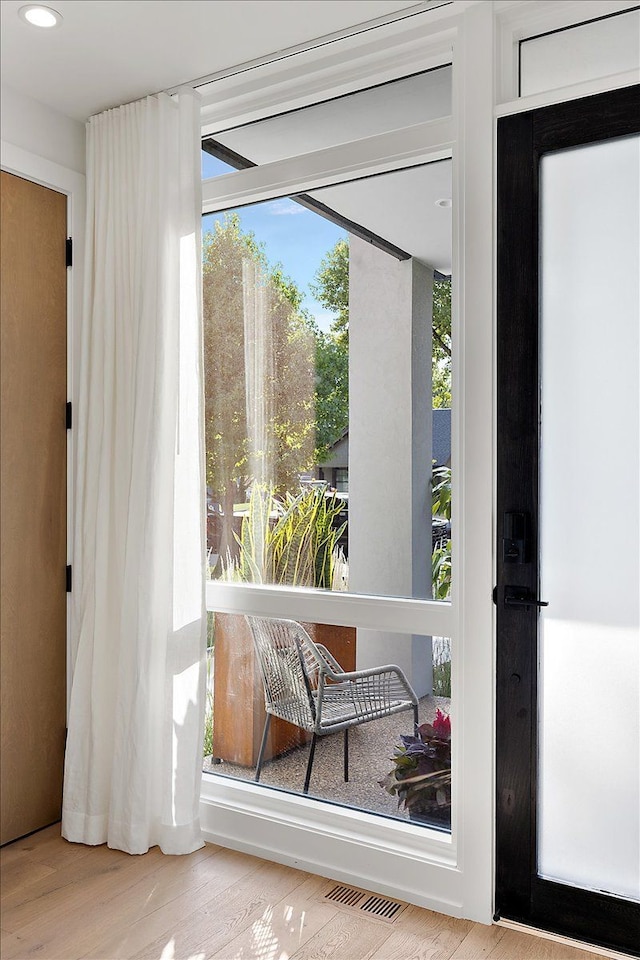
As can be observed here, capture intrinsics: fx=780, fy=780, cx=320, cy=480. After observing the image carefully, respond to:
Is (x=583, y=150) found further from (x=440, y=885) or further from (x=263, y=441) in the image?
(x=440, y=885)

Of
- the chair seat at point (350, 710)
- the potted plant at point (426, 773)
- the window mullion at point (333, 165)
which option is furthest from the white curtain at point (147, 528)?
the potted plant at point (426, 773)

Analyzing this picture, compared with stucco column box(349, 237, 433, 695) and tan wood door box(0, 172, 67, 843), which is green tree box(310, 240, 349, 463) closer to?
stucco column box(349, 237, 433, 695)

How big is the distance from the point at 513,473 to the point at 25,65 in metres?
2.02

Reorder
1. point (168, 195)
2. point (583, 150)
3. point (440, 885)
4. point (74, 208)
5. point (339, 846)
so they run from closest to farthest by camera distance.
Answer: point (583, 150) < point (440, 885) < point (339, 846) < point (168, 195) < point (74, 208)

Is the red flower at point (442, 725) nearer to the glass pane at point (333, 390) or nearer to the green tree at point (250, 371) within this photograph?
the glass pane at point (333, 390)

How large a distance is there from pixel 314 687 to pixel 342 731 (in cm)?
17

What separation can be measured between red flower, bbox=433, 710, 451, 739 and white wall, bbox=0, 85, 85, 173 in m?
2.33

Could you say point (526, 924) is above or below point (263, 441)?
below

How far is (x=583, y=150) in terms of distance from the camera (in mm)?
2102

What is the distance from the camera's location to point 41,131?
2783mm

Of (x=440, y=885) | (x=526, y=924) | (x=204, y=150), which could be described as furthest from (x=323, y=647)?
(x=204, y=150)

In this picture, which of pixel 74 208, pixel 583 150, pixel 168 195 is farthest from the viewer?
pixel 74 208

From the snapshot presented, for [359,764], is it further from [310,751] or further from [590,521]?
[590,521]

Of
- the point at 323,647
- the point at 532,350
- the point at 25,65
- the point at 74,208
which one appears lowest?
the point at 323,647
